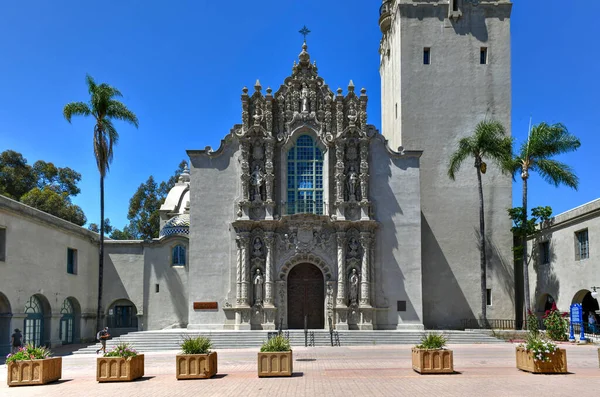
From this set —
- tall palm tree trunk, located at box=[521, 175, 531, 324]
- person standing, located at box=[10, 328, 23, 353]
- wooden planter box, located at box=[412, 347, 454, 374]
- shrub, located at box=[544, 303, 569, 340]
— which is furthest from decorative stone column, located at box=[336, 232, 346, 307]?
wooden planter box, located at box=[412, 347, 454, 374]

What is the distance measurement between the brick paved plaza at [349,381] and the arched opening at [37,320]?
24.3 ft

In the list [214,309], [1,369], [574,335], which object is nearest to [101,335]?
[1,369]

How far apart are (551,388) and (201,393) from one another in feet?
26.7

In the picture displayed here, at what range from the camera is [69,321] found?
3625 cm

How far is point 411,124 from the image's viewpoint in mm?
38156

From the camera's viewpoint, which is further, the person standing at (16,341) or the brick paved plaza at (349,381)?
the person standing at (16,341)

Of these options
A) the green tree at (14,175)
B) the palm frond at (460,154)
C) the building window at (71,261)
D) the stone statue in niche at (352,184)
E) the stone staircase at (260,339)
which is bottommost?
the stone staircase at (260,339)

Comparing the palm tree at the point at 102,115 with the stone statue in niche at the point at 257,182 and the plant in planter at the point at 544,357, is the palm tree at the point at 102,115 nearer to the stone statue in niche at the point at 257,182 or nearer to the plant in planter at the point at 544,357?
the stone statue in niche at the point at 257,182

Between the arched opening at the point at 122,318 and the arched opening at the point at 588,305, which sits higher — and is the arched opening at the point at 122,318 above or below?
below

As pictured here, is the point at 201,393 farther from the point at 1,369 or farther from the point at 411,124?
the point at 411,124

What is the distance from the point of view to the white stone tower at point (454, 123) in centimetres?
3666

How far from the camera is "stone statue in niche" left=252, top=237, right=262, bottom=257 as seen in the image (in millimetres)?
34656

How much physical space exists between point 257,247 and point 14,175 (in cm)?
3080

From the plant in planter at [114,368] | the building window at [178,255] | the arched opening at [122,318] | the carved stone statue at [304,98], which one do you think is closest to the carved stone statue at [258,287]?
the building window at [178,255]
